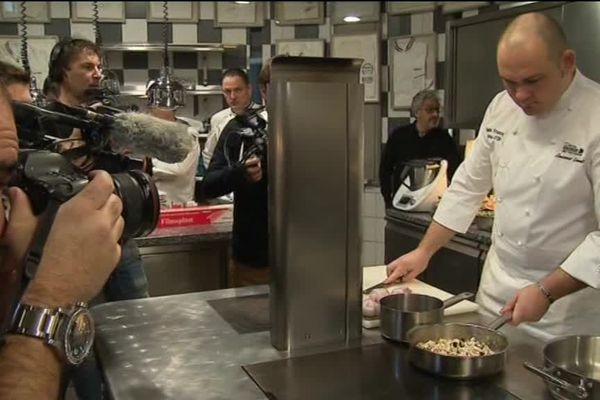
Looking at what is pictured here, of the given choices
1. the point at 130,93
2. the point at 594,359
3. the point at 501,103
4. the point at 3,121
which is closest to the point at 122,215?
the point at 3,121

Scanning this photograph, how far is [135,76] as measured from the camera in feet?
17.8

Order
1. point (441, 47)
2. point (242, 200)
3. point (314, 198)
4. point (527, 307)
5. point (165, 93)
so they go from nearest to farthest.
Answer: point (314, 198) → point (527, 307) → point (242, 200) → point (165, 93) → point (441, 47)

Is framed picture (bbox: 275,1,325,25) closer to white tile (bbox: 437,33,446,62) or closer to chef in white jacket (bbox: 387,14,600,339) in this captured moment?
white tile (bbox: 437,33,446,62)

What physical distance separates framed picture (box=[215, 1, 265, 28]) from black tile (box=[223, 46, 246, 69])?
0.70 feet

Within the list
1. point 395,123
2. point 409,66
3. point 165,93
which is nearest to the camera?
point 165,93

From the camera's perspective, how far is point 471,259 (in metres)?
3.07

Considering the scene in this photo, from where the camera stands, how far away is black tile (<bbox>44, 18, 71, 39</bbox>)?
5.24 meters

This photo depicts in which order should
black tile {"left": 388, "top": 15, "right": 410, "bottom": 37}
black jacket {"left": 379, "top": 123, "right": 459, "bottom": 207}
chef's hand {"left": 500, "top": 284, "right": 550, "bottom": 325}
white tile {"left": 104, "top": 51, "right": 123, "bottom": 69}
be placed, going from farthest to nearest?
white tile {"left": 104, "top": 51, "right": 123, "bottom": 69}
black tile {"left": 388, "top": 15, "right": 410, "bottom": 37}
black jacket {"left": 379, "top": 123, "right": 459, "bottom": 207}
chef's hand {"left": 500, "top": 284, "right": 550, "bottom": 325}

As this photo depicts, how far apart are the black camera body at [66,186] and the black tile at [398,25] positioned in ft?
13.0

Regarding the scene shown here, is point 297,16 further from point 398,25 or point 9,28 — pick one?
point 9,28

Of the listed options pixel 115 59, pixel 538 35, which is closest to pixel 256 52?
pixel 115 59

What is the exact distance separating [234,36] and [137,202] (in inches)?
Result: 184

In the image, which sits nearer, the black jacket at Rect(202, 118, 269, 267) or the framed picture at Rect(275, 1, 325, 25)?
the black jacket at Rect(202, 118, 269, 267)

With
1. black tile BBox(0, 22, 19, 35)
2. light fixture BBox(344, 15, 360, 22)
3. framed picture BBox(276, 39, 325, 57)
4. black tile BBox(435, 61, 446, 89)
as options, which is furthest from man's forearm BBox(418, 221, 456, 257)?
black tile BBox(0, 22, 19, 35)
